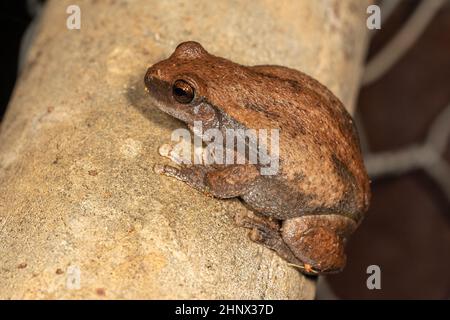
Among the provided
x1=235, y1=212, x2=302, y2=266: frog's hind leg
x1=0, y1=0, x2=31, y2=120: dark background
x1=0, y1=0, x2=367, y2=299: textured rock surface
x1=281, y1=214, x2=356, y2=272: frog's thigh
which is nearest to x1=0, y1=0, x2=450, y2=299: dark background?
A: x1=0, y1=0, x2=367, y2=299: textured rock surface

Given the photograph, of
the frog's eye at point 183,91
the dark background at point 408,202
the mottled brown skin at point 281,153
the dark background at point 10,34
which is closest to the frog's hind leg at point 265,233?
the mottled brown skin at point 281,153

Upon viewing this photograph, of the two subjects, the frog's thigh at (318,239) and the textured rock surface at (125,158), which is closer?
the textured rock surface at (125,158)

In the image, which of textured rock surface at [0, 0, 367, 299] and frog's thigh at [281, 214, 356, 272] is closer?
textured rock surface at [0, 0, 367, 299]

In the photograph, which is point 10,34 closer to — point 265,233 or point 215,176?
point 215,176

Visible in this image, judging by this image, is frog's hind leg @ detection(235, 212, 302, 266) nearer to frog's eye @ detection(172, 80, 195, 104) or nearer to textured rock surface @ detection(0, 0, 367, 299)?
textured rock surface @ detection(0, 0, 367, 299)

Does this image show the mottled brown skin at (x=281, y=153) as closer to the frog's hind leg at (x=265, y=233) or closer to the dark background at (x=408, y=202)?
the frog's hind leg at (x=265, y=233)

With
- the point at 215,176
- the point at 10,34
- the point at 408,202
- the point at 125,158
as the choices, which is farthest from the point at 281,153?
the point at 408,202

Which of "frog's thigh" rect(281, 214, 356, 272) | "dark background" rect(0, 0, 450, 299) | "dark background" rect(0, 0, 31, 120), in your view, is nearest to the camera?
"frog's thigh" rect(281, 214, 356, 272)
